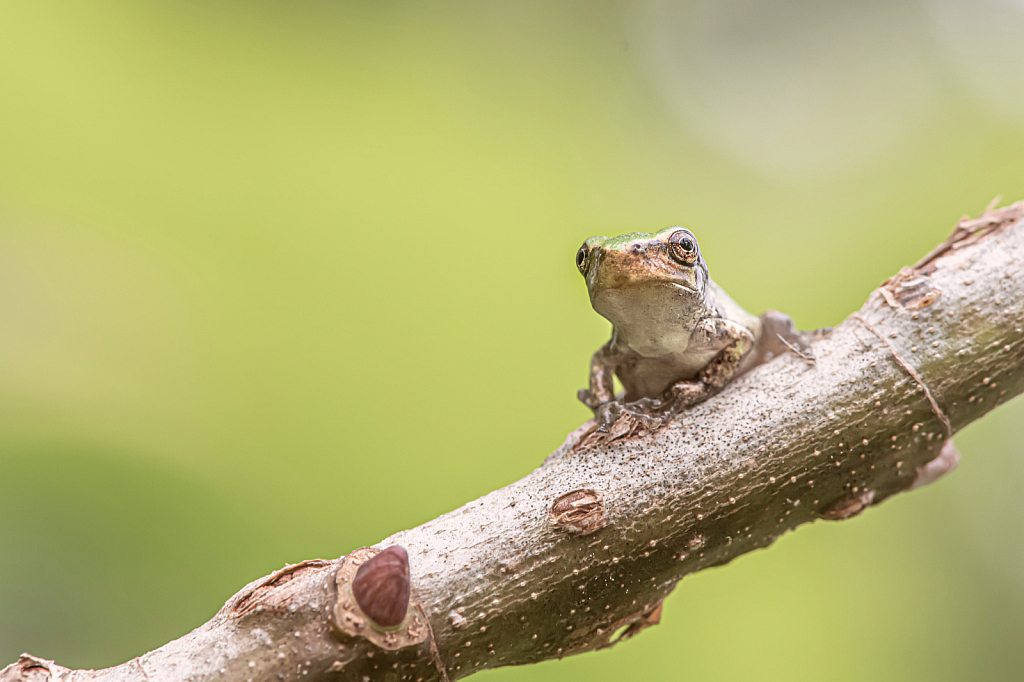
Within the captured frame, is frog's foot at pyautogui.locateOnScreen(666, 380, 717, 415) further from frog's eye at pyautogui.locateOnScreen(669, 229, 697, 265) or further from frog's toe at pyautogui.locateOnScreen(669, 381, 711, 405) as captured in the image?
frog's eye at pyautogui.locateOnScreen(669, 229, 697, 265)

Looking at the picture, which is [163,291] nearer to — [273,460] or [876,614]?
[273,460]

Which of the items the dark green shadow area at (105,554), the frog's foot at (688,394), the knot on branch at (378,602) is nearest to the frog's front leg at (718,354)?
the frog's foot at (688,394)

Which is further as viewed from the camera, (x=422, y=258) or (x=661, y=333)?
(x=422, y=258)

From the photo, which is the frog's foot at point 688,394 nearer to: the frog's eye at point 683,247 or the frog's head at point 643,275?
the frog's head at point 643,275

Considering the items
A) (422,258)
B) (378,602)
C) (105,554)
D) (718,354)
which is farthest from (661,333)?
(105,554)

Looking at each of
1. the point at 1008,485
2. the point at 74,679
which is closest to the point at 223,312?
the point at 74,679

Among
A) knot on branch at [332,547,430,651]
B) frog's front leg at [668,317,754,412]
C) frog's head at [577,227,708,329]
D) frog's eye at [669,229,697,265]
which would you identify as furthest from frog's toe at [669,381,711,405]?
knot on branch at [332,547,430,651]

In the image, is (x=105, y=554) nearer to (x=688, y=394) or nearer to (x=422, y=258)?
(x=422, y=258)
